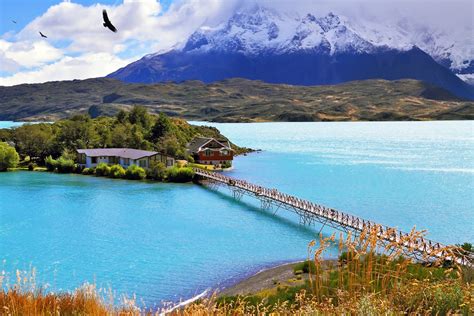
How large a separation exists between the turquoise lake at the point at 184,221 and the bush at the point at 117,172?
4.13m

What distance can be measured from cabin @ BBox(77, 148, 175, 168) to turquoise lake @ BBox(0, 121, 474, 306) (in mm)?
5756

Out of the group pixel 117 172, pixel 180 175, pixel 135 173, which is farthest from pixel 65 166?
pixel 180 175

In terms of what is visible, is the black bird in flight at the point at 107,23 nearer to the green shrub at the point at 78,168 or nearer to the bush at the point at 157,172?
Answer: the bush at the point at 157,172

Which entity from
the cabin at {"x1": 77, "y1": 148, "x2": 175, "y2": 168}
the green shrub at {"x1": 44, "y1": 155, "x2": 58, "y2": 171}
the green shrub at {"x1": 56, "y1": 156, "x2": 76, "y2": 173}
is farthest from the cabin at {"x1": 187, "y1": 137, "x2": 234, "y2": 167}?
the green shrub at {"x1": 44, "y1": 155, "x2": 58, "y2": 171}

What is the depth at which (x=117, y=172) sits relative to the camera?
264 feet

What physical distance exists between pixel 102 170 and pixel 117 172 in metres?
3.39

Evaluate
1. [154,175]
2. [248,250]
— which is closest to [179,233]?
[248,250]

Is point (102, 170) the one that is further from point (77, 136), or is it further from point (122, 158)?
point (77, 136)

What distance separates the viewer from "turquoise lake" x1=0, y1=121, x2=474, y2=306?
31.9 m

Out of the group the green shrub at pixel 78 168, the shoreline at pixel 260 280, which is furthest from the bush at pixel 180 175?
the shoreline at pixel 260 280

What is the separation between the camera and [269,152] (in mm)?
123688

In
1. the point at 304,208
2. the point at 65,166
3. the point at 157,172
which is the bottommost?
the point at 304,208

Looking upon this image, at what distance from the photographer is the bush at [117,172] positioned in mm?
80125

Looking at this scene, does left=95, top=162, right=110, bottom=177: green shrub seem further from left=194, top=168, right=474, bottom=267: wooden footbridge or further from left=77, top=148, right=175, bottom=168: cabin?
left=194, top=168, right=474, bottom=267: wooden footbridge
